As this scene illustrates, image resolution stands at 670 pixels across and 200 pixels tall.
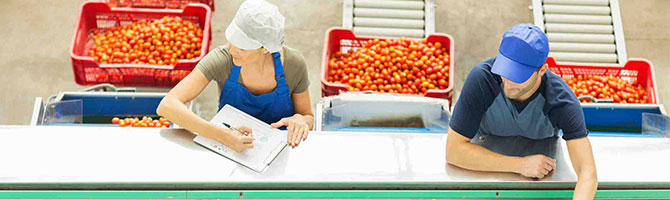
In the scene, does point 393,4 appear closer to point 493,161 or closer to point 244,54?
point 244,54

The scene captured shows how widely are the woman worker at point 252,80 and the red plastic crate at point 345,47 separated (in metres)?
1.54

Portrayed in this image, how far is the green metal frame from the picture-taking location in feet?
6.62

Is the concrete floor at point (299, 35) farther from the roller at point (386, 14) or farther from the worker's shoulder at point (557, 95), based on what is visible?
the worker's shoulder at point (557, 95)

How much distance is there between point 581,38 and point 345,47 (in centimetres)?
193

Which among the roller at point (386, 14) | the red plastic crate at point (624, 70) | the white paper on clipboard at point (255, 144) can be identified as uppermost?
the white paper on clipboard at point (255, 144)

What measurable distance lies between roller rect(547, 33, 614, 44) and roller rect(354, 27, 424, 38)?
1.07 m

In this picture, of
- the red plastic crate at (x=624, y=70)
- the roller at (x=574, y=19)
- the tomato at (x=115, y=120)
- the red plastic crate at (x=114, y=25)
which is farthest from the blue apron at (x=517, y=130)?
the roller at (x=574, y=19)

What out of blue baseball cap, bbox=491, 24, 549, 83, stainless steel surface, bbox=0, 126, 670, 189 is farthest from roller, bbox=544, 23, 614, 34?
blue baseball cap, bbox=491, 24, 549, 83

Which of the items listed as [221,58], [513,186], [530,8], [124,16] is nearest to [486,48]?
[530,8]

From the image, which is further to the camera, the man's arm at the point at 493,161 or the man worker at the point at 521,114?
the man's arm at the point at 493,161

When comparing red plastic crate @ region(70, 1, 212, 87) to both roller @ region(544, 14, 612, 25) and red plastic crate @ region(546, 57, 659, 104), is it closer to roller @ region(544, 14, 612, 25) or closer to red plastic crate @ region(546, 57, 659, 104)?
red plastic crate @ region(546, 57, 659, 104)

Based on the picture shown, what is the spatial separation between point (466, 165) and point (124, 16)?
387 centimetres

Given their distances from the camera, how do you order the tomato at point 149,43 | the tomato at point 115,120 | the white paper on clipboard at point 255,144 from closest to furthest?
the white paper on clipboard at point 255,144
the tomato at point 115,120
the tomato at point 149,43

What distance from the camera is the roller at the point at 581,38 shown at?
5387mm
